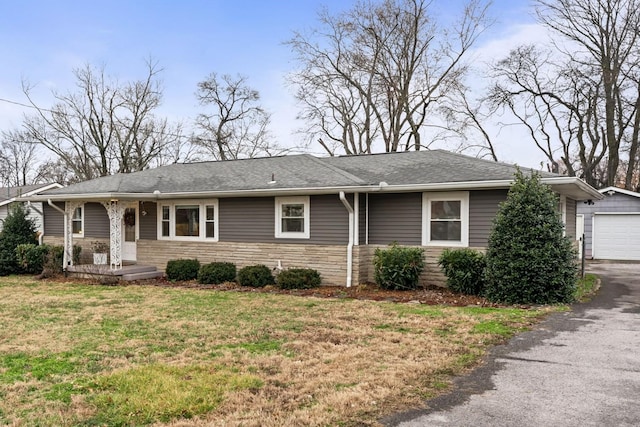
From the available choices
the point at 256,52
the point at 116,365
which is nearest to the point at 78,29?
the point at 256,52

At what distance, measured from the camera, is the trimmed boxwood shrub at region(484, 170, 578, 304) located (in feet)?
29.3

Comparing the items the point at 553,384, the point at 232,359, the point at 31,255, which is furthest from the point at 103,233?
the point at 553,384

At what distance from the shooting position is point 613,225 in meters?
19.2

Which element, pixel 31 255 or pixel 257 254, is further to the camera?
pixel 31 255

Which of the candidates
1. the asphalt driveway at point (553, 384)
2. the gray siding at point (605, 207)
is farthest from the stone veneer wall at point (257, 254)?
the gray siding at point (605, 207)

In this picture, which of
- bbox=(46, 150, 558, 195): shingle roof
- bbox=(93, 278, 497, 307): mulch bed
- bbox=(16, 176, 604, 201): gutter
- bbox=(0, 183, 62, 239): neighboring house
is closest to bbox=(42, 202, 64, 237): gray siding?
bbox=(16, 176, 604, 201): gutter

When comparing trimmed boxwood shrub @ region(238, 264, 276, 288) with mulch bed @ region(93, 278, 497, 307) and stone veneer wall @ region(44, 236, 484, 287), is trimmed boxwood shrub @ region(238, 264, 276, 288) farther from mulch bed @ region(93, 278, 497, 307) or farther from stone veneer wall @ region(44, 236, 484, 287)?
stone veneer wall @ region(44, 236, 484, 287)

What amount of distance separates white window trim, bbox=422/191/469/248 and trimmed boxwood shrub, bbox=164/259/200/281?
6.25m

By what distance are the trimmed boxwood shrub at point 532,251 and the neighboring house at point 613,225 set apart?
10.9m

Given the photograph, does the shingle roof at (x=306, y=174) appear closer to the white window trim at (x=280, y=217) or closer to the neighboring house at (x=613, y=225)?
the white window trim at (x=280, y=217)

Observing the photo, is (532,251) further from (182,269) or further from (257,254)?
(182,269)

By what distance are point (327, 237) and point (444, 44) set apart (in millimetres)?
17196

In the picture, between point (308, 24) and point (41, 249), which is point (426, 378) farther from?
point (308, 24)

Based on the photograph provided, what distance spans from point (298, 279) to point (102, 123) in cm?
2486
